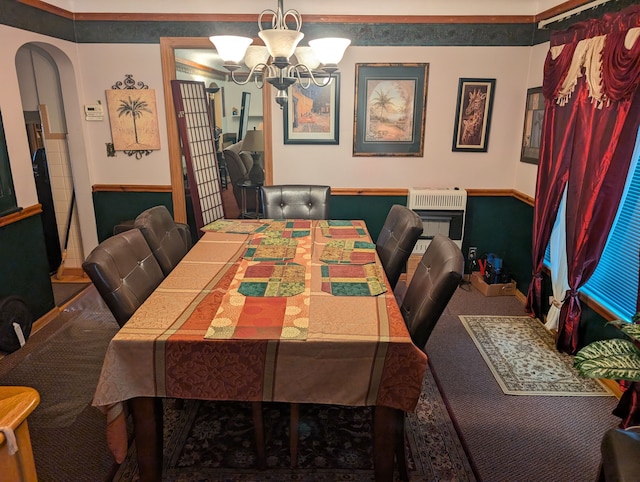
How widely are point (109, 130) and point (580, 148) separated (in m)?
3.74

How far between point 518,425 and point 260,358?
152 cm

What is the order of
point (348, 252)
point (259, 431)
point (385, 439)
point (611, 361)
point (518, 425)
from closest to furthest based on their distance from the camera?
1. point (611, 361)
2. point (385, 439)
3. point (259, 431)
4. point (518, 425)
5. point (348, 252)

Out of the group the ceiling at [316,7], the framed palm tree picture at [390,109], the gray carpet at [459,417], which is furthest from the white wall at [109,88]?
the framed palm tree picture at [390,109]

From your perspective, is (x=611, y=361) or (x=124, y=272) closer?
(x=611, y=361)

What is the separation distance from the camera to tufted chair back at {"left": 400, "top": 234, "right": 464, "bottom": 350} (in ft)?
5.73

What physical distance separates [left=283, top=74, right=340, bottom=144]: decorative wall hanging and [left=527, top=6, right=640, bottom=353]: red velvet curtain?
167cm

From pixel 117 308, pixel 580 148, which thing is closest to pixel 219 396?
pixel 117 308

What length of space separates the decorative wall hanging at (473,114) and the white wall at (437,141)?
0.15 ft

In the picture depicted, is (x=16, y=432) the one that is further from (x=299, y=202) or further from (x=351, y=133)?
(x=351, y=133)

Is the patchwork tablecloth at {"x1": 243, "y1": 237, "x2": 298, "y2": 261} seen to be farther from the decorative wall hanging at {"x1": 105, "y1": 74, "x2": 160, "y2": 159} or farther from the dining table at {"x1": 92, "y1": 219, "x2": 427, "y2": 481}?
the decorative wall hanging at {"x1": 105, "y1": 74, "x2": 160, "y2": 159}

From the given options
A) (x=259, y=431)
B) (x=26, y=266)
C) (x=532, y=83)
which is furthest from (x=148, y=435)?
(x=532, y=83)

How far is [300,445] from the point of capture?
2154 millimetres

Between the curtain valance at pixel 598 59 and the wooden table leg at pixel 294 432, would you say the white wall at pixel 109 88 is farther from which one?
the curtain valance at pixel 598 59

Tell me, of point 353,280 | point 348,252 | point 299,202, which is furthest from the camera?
point 299,202
